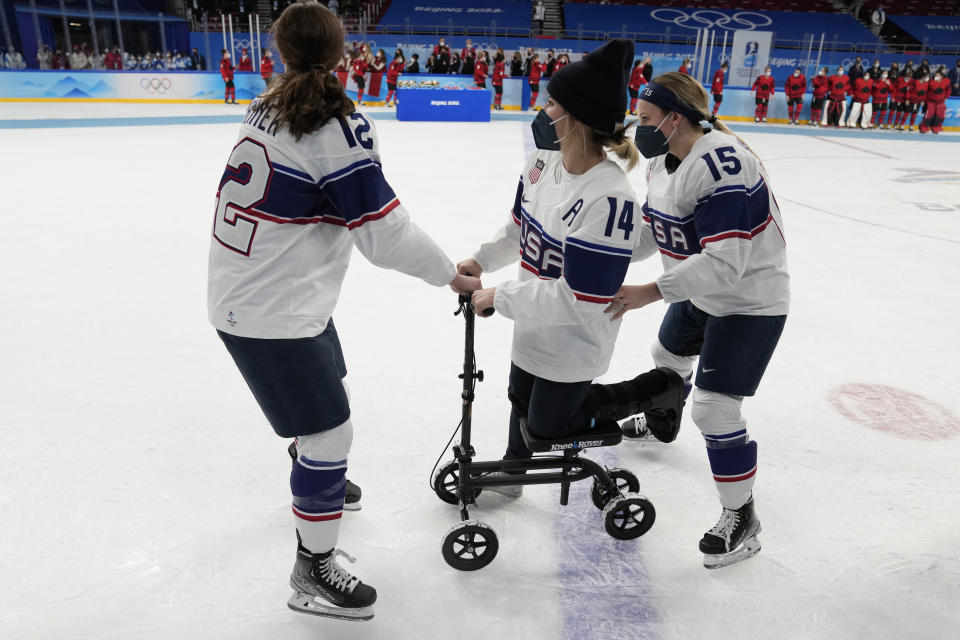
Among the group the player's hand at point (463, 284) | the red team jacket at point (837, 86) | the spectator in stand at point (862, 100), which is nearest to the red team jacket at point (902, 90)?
the spectator in stand at point (862, 100)

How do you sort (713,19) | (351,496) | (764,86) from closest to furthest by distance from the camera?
(351,496), (764,86), (713,19)

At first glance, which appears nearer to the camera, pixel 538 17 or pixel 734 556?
pixel 734 556

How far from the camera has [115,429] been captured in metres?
2.59

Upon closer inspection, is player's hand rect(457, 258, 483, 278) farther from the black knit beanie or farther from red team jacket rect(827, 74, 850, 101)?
red team jacket rect(827, 74, 850, 101)

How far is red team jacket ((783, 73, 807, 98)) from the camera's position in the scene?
15.9 metres

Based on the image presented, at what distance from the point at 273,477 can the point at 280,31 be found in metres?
1.50

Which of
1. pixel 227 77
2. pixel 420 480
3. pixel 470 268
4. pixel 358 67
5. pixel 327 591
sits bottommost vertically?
pixel 420 480

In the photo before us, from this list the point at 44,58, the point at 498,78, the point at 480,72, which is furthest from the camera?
the point at 44,58

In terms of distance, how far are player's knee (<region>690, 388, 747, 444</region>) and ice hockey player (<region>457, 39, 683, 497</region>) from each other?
9cm

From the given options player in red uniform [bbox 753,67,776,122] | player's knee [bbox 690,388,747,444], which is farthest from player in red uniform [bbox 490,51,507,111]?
player's knee [bbox 690,388,747,444]

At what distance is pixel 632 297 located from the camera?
1762mm

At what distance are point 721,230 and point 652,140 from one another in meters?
0.35

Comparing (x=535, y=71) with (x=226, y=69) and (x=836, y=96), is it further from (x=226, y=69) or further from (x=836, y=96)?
(x=226, y=69)

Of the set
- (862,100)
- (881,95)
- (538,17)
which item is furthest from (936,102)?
(538,17)
